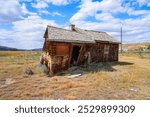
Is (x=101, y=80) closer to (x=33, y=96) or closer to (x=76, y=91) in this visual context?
(x=76, y=91)

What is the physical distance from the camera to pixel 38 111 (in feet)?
27.8

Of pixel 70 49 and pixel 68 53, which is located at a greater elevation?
pixel 70 49

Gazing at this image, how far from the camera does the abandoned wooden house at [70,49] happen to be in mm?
18703

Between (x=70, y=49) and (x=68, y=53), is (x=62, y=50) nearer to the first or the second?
(x=68, y=53)

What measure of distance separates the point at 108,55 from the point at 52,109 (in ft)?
60.8

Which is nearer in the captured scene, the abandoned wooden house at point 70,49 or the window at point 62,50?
the abandoned wooden house at point 70,49

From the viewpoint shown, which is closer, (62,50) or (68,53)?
(62,50)

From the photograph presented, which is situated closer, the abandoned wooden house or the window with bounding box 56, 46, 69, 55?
the abandoned wooden house

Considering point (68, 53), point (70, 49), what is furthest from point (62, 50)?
A: point (70, 49)

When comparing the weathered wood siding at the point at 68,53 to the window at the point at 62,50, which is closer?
the weathered wood siding at the point at 68,53

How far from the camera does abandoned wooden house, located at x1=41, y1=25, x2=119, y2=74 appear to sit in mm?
18703

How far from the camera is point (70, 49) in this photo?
19.9 m

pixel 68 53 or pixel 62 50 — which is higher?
pixel 62 50

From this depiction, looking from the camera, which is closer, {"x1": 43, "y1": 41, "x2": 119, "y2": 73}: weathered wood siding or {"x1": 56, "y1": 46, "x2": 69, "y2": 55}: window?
{"x1": 43, "y1": 41, "x2": 119, "y2": 73}: weathered wood siding
